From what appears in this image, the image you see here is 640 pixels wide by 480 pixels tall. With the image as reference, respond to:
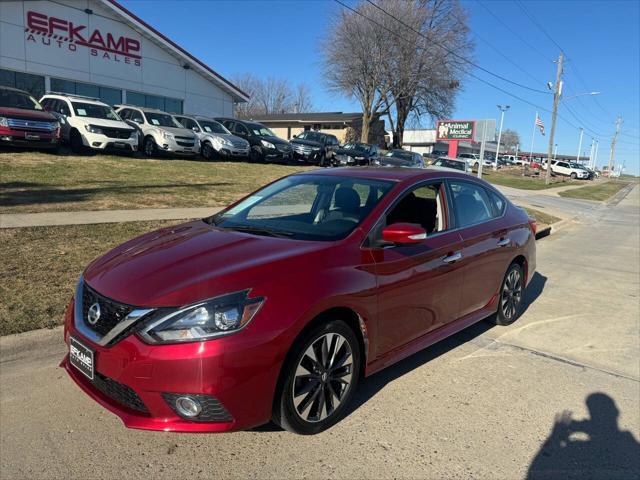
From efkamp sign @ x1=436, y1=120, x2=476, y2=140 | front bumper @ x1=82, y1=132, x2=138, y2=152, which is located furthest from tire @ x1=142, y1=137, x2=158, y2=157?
efkamp sign @ x1=436, y1=120, x2=476, y2=140

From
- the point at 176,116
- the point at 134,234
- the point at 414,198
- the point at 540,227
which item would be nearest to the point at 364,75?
the point at 176,116

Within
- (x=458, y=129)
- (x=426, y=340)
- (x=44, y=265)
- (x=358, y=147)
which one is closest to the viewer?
(x=426, y=340)

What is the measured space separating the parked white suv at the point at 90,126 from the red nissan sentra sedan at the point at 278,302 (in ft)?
43.4

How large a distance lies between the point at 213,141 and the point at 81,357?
17.5 metres

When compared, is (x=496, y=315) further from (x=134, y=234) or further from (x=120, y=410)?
(x=134, y=234)

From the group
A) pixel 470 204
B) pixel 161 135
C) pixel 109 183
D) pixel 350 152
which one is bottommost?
pixel 109 183

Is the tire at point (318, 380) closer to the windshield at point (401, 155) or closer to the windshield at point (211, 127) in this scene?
the windshield at point (211, 127)

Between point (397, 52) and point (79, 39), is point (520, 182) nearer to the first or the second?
point (397, 52)

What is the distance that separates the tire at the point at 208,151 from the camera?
1962 centimetres

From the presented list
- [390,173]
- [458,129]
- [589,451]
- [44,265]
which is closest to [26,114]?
[44,265]

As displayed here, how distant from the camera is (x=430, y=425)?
3.23m

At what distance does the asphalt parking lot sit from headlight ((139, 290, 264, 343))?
79 cm

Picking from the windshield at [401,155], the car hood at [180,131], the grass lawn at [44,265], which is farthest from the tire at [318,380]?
the windshield at [401,155]

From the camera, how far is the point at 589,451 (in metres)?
3.03
